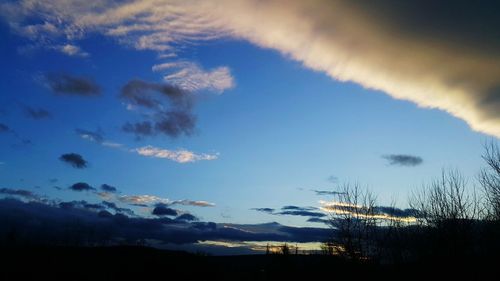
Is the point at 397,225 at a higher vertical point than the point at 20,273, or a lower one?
higher

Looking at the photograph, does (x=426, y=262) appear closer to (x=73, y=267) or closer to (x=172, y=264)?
(x=172, y=264)

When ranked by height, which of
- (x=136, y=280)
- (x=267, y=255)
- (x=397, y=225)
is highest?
(x=397, y=225)

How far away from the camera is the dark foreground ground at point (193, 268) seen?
3416 cm

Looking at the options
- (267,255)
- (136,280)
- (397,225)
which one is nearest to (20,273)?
(136,280)

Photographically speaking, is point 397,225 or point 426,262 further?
point 397,225

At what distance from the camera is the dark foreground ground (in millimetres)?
34156

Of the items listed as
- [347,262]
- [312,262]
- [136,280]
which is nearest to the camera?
[347,262]

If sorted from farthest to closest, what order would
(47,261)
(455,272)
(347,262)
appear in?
(47,261)
(347,262)
(455,272)

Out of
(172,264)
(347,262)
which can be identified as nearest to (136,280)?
(172,264)

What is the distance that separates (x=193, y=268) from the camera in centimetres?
7306

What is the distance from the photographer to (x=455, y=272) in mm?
32125

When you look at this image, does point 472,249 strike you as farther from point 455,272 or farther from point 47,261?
point 47,261

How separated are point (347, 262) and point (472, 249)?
10345 mm

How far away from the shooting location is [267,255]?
53.7 meters
